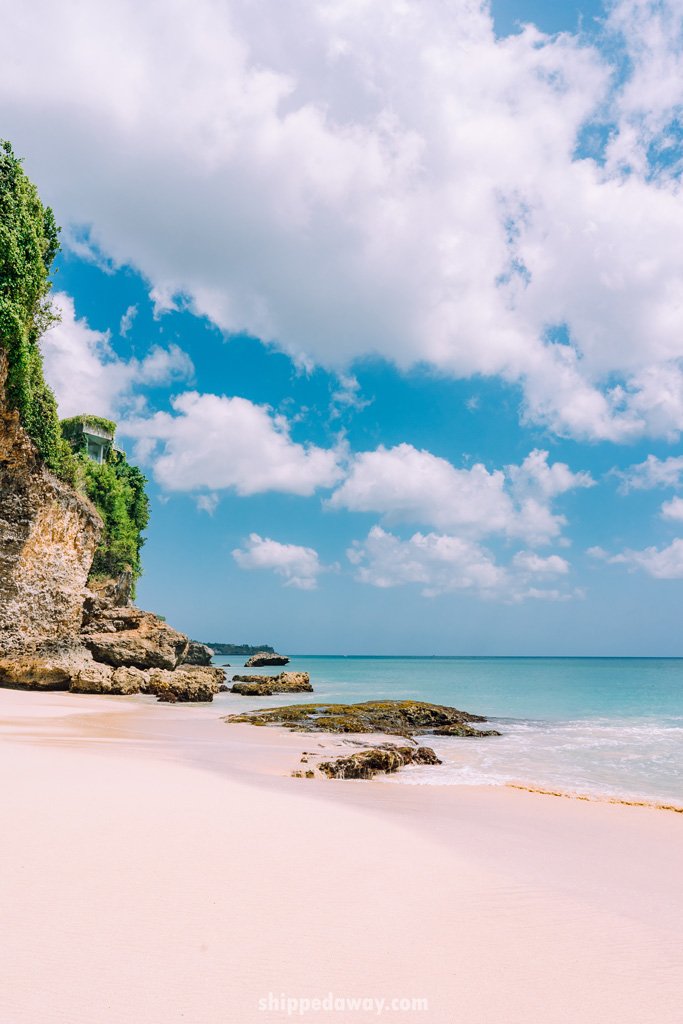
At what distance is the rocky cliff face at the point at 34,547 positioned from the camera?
2233 cm

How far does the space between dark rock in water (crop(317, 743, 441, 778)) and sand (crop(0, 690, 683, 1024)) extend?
3455 mm

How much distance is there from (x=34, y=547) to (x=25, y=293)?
31.8ft

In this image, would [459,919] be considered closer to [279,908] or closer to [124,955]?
[279,908]

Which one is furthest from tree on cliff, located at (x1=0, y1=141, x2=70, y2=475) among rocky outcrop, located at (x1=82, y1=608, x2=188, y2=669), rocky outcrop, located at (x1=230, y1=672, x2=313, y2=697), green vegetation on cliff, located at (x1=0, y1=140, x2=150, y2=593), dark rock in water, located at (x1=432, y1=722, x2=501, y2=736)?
dark rock in water, located at (x1=432, y1=722, x2=501, y2=736)

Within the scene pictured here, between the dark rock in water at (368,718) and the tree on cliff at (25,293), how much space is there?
14258 millimetres

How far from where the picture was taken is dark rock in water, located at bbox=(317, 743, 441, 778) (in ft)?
34.9

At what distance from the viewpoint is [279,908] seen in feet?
12.1

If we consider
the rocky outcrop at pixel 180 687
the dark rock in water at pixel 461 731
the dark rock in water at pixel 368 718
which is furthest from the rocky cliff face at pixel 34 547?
the dark rock in water at pixel 461 731

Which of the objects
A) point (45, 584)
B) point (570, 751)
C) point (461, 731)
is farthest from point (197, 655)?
point (570, 751)

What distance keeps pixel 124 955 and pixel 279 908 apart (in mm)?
1045

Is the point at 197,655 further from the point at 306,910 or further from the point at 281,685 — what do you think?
the point at 306,910

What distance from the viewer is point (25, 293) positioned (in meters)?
21.6

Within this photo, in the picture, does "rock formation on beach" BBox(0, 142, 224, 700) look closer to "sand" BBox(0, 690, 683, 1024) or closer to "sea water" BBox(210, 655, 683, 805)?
"sea water" BBox(210, 655, 683, 805)

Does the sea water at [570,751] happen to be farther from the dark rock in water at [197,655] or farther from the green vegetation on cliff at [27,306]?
the dark rock in water at [197,655]
